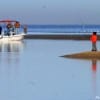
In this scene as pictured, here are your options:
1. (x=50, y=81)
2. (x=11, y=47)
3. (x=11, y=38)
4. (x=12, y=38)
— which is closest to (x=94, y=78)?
(x=50, y=81)

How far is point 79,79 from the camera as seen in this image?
59.3 feet

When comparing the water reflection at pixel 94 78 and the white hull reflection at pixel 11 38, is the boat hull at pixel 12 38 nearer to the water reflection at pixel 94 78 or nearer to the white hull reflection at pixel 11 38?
the white hull reflection at pixel 11 38

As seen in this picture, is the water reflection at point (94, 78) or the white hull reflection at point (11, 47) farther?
the white hull reflection at point (11, 47)

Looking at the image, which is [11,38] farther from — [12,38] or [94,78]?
[94,78]

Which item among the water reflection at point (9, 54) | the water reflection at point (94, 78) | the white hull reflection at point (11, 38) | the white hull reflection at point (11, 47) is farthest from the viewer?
the white hull reflection at point (11, 38)

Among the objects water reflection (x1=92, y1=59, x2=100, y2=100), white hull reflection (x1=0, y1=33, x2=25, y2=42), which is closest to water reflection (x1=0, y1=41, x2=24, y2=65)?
water reflection (x1=92, y1=59, x2=100, y2=100)

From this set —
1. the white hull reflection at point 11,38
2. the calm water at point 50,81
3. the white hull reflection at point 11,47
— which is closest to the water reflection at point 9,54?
the white hull reflection at point 11,47

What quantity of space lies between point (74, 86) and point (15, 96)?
2.66 m

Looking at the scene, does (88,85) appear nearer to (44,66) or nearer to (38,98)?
(38,98)

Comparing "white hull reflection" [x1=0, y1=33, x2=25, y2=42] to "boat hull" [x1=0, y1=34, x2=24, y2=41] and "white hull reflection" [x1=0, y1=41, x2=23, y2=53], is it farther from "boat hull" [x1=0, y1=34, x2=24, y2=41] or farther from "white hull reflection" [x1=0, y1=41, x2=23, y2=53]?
"white hull reflection" [x1=0, y1=41, x2=23, y2=53]

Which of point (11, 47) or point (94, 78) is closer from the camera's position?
point (94, 78)

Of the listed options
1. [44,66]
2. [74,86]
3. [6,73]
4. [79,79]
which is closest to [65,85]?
[74,86]

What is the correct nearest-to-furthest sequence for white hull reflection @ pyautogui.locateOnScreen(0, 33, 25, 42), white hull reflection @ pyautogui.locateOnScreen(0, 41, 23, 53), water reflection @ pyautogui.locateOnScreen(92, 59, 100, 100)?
water reflection @ pyautogui.locateOnScreen(92, 59, 100, 100) < white hull reflection @ pyautogui.locateOnScreen(0, 41, 23, 53) < white hull reflection @ pyautogui.locateOnScreen(0, 33, 25, 42)

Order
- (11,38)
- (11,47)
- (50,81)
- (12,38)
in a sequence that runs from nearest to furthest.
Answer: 1. (50,81)
2. (11,47)
3. (11,38)
4. (12,38)
